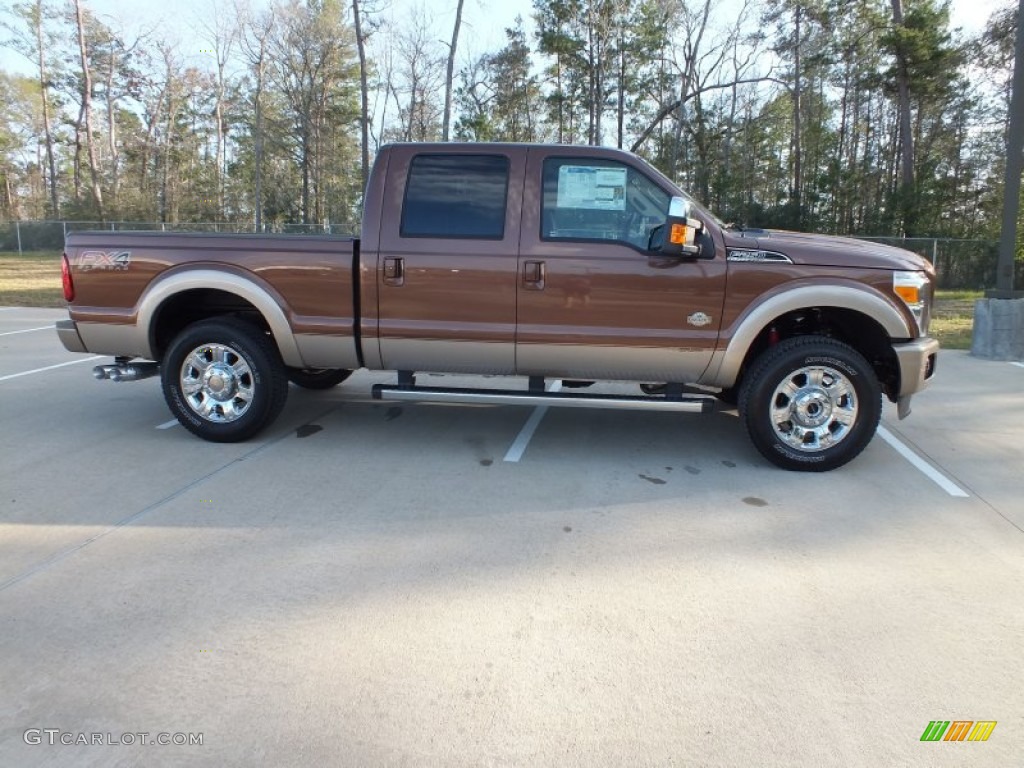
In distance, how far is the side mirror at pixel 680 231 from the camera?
15.0 ft

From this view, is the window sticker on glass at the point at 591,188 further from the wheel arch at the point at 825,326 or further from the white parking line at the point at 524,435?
the white parking line at the point at 524,435

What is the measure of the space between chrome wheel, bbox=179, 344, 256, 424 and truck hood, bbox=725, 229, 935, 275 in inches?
147

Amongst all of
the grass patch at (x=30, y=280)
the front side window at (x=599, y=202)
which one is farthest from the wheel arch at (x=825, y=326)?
the grass patch at (x=30, y=280)

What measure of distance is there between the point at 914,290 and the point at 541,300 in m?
2.53

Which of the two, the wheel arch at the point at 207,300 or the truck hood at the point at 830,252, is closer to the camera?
the truck hood at the point at 830,252

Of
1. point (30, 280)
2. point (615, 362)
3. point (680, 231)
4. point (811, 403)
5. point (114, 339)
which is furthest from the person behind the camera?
point (30, 280)

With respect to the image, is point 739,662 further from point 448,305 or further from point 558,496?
point 448,305

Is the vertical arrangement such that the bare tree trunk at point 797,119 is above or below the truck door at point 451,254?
above

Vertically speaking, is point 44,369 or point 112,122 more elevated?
point 112,122

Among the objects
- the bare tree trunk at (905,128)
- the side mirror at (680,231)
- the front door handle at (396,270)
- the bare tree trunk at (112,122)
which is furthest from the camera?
the bare tree trunk at (112,122)

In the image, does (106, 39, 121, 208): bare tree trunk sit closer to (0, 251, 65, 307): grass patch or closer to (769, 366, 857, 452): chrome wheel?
(0, 251, 65, 307): grass patch

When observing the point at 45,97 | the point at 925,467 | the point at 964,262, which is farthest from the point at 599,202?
the point at 45,97

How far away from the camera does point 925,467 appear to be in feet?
17.3

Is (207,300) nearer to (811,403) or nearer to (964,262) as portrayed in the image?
(811,403)
